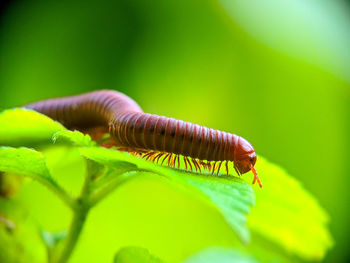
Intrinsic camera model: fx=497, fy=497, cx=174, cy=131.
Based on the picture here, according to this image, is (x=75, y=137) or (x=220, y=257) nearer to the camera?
(x=75, y=137)

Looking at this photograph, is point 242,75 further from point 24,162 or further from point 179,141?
point 24,162

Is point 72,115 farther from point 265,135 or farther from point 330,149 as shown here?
point 330,149

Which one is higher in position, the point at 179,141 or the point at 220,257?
the point at 179,141

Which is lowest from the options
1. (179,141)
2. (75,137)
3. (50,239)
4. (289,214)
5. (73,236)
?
(50,239)

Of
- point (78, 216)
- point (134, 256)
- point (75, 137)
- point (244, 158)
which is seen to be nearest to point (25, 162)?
point (75, 137)

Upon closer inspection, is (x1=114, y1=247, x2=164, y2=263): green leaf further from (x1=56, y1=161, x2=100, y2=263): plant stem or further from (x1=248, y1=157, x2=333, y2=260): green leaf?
(x1=248, y1=157, x2=333, y2=260): green leaf

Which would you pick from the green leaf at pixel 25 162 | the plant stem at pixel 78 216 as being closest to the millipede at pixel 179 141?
the plant stem at pixel 78 216
